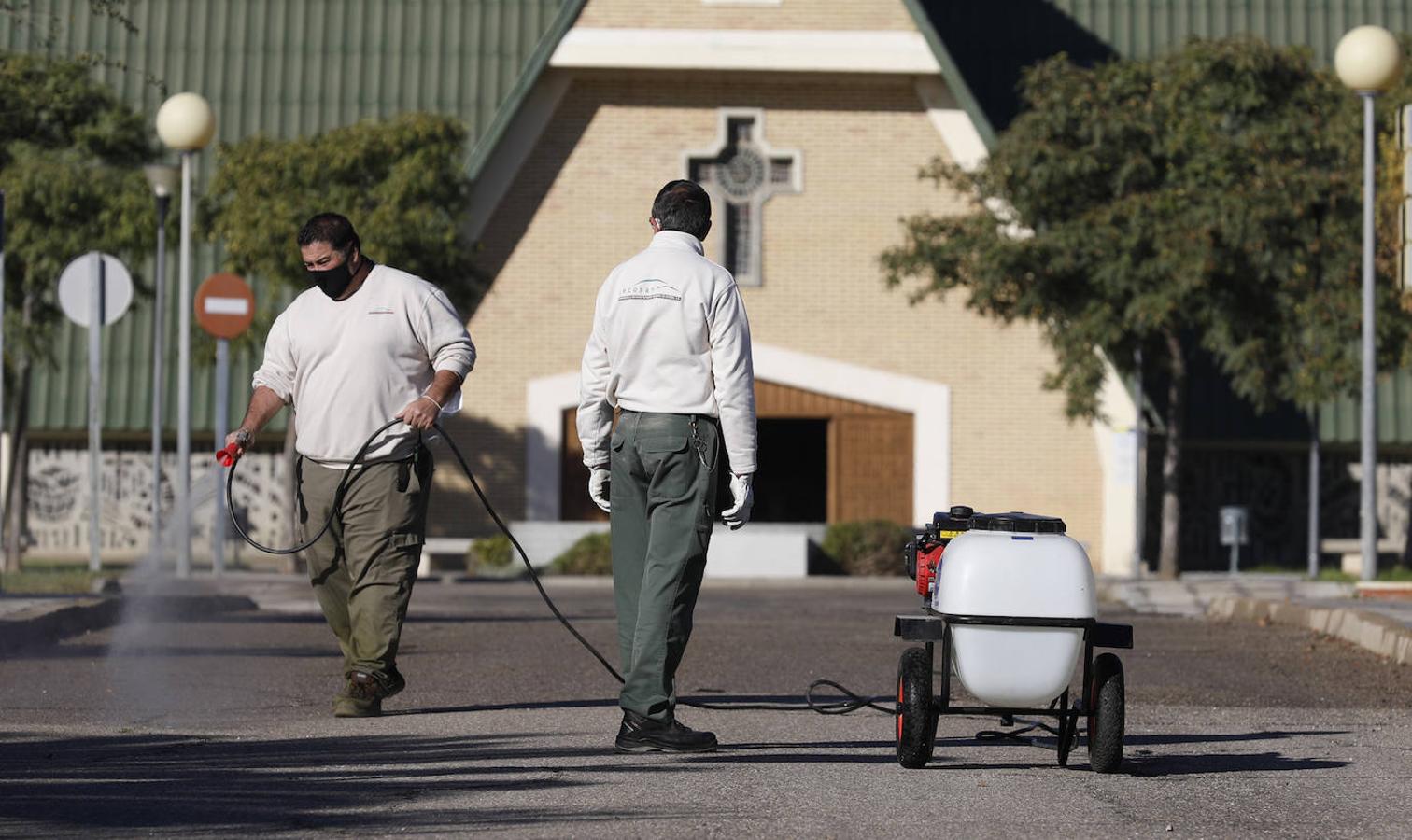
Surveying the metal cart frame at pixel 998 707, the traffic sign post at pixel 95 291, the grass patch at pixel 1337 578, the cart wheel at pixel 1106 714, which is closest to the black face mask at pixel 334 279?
the metal cart frame at pixel 998 707

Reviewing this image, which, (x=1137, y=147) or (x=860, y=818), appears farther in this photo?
(x=1137, y=147)

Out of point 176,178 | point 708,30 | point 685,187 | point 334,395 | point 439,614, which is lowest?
point 439,614

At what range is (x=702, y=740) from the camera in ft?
29.1

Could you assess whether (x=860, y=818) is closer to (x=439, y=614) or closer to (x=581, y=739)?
(x=581, y=739)

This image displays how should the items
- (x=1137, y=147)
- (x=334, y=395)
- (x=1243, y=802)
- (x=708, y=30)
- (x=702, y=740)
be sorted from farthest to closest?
(x=708, y=30), (x=1137, y=147), (x=334, y=395), (x=702, y=740), (x=1243, y=802)

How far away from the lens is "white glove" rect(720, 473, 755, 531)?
8.90m

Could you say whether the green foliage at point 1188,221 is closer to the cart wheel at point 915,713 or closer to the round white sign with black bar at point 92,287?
the round white sign with black bar at point 92,287

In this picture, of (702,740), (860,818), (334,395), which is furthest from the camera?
(334,395)

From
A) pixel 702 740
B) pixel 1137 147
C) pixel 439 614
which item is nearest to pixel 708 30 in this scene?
pixel 1137 147

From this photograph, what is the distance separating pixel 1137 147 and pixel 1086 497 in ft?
22.1

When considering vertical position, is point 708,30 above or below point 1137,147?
above

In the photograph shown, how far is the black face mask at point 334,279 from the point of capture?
34.7 feet

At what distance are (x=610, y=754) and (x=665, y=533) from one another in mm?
810

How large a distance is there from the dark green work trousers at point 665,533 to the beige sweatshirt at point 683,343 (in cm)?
8
